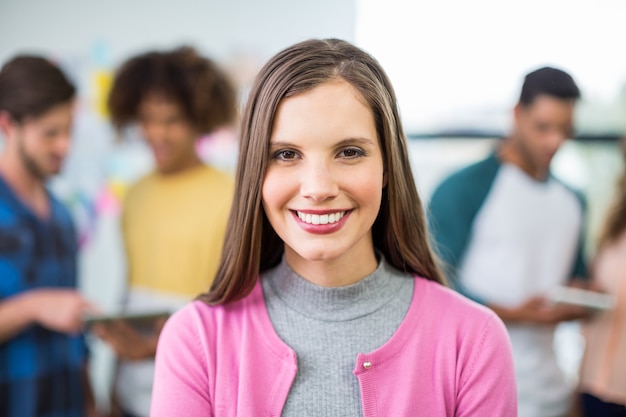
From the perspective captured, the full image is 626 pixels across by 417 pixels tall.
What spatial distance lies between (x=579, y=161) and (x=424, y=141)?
1.82ft

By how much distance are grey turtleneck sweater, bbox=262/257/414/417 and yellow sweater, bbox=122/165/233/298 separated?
2.85 feet

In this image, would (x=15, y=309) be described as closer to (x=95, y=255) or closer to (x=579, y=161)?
(x=95, y=255)

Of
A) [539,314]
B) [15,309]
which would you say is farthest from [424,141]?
[15,309]

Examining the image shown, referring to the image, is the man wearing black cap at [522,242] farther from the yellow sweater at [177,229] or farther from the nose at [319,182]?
the nose at [319,182]

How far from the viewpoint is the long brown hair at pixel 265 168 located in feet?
2.95

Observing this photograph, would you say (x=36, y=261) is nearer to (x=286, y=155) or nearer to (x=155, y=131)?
(x=155, y=131)

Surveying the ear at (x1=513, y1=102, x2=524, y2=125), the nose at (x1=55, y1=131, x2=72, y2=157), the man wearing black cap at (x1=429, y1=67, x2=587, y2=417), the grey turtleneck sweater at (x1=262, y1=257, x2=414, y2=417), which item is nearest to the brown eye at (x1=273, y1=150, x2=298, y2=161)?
the grey turtleneck sweater at (x1=262, y1=257, x2=414, y2=417)

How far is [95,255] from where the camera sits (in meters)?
2.22

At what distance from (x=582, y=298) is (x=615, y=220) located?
229mm

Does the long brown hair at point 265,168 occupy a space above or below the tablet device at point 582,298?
above

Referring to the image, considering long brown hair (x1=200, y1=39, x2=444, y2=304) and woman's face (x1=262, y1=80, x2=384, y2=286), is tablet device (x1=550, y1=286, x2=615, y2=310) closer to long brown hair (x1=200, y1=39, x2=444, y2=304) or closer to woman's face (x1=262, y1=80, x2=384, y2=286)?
long brown hair (x1=200, y1=39, x2=444, y2=304)

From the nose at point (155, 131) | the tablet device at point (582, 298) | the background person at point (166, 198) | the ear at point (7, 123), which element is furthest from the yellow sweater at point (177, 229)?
the tablet device at point (582, 298)

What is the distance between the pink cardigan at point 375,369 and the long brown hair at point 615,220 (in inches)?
39.6

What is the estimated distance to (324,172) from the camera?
2.85 ft
